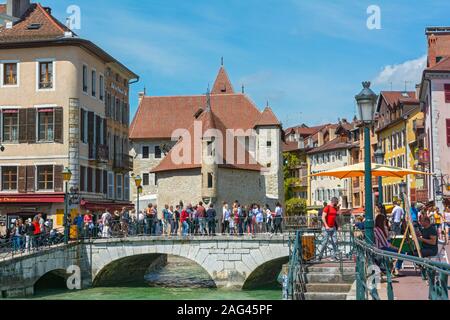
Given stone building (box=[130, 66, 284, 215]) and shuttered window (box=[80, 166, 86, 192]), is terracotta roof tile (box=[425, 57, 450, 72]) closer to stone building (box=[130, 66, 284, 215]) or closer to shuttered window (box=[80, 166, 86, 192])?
stone building (box=[130, 66, 284, 215])

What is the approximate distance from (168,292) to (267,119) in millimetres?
40172

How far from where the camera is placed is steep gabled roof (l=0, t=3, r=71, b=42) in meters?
38.8

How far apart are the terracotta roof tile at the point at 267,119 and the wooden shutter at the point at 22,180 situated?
116 feet

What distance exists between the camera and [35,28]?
3975cm

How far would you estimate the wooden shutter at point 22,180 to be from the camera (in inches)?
1484

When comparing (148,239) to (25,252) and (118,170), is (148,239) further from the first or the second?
(118,170)

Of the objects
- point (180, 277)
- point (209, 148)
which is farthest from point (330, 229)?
point (209, 148)

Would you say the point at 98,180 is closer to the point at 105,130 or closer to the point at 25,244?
the point at 105,130

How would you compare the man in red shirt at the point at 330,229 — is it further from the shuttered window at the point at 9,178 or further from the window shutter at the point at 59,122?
the shuttered window at the point at 9,178

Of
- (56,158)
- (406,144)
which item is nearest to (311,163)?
(406,144)

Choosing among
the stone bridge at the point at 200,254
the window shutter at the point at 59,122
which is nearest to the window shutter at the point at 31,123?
the window shutter at the point at 59,122

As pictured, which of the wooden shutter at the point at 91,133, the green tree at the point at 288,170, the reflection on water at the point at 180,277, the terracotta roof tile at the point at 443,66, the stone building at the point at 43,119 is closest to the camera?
the reflection on water at the point at 180,277

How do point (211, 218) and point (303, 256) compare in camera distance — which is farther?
point (211, 218)

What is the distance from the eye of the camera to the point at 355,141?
257ft
